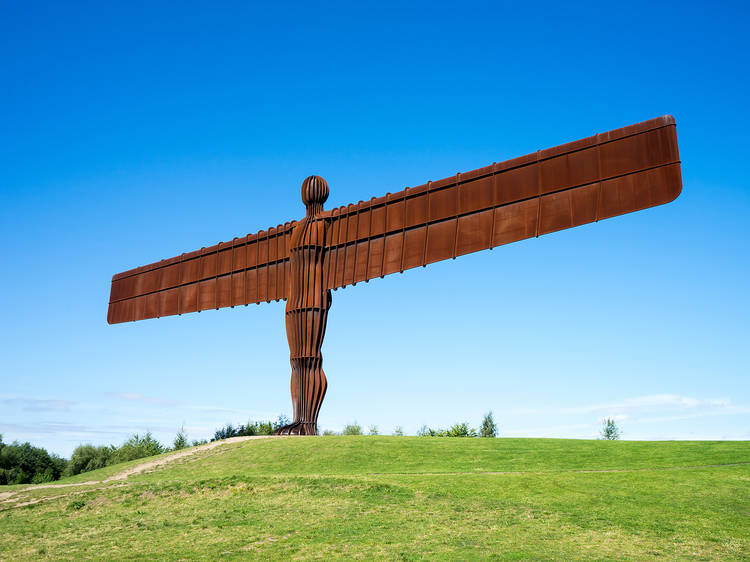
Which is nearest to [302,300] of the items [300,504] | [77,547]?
[300,504]

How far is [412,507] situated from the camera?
1455 centimetres

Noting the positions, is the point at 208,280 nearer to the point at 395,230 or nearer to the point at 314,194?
the point at 314,194

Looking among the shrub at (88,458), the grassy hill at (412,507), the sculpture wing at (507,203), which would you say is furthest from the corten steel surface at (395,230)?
the shrub at (88,458)

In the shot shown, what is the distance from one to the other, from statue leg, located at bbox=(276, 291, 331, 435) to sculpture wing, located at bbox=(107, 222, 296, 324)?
268 cm

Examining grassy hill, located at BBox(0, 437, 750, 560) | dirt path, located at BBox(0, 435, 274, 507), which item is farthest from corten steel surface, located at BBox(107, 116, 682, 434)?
grassy hill, located at BBox(0, 437, 750, 560)

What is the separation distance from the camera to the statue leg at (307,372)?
2512 centimetres

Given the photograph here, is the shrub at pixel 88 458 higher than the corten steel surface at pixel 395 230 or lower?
lower

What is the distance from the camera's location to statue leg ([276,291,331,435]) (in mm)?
25125

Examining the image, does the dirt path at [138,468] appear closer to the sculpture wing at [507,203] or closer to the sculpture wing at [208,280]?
the sculpture wing at [208,280]

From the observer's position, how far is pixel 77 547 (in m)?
13.7

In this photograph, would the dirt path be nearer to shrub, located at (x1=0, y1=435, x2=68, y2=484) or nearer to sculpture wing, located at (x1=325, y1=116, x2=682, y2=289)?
sculpture wing, located at (x1=325, y1=116, x2=682, y2=289)

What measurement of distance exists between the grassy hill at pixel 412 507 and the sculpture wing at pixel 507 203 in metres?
7.32

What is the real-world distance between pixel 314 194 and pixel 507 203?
9005 mm

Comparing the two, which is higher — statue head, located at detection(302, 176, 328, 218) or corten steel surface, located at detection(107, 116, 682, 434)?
statue head, located at detection(302, 176, 328, 218)
